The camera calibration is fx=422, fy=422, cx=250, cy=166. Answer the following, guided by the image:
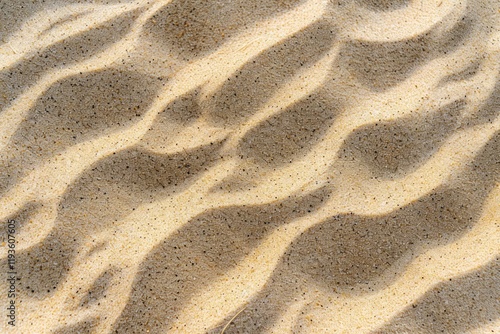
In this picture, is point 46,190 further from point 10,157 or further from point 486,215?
point 486,215

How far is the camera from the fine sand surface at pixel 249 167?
3.55ft

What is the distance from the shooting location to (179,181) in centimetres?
113

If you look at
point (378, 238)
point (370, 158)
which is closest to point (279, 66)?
point (370, 158)

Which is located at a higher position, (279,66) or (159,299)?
(279,66)

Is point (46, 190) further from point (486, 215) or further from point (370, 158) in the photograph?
point (486, 215)

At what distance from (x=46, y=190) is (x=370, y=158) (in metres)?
0.87

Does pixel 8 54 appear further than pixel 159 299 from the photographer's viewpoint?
Yes

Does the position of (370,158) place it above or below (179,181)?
below

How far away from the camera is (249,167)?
113 centimetres

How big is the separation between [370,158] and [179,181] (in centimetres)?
52

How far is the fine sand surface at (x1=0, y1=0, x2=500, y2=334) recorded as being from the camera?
108 centimetres

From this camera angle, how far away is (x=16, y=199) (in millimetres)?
1114

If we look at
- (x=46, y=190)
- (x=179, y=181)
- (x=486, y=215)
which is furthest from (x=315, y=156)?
(x=46, y=190)

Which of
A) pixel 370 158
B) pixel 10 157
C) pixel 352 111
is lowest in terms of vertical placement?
pixel 370 158
